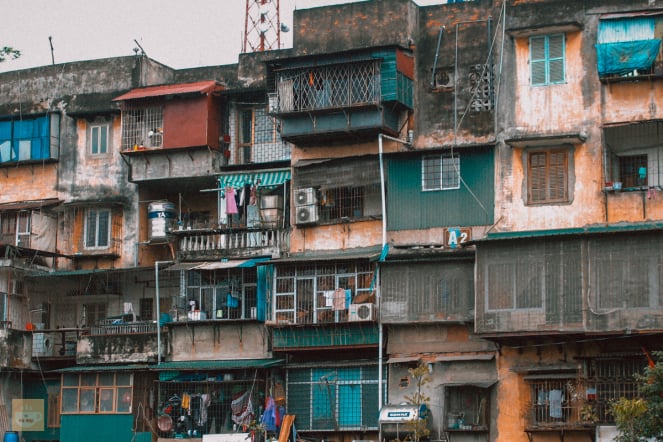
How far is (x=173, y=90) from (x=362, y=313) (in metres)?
9.12

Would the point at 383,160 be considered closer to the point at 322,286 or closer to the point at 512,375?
the point at 322,286

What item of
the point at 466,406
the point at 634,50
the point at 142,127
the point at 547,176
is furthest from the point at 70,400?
the point at 634,50

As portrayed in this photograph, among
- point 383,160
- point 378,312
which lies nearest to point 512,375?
point 378,312

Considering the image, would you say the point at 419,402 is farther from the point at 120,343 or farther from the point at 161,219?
the point at 161,219

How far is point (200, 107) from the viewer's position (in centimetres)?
3919

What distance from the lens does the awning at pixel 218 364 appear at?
36031 millimetres

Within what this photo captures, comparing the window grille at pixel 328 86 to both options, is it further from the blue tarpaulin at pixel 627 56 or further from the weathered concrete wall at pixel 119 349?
the weathered concrete wall at pixel 119 349

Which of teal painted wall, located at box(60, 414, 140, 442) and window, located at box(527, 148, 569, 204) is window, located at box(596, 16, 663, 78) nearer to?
window, located at box(527, 148, 569, 204)

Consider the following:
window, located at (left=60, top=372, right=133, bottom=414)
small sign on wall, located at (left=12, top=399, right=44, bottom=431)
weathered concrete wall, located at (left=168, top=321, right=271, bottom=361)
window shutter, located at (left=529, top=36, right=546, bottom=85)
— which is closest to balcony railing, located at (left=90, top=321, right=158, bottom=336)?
weathered concrete wall, located at (left=168, top=321, right=271, bottom=361)

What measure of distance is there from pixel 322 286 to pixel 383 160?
3.49m

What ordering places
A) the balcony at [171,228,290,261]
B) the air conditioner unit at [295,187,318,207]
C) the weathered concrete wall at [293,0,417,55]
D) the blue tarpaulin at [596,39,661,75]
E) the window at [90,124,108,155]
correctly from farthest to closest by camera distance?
the window at [90,124,108,155], the balcony at [171,228,290,261], the air conditioner unit at [295,187,318,207], the weathered concrete wall at [293,0,417,55], the blue tarpaulin at [596,39,661,75]

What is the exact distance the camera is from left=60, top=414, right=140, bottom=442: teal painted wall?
37.8 metres

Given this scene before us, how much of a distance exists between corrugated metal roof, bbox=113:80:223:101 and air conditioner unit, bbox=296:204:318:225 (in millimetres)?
4803

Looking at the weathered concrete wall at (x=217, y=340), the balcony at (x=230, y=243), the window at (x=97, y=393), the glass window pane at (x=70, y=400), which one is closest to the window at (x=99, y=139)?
the balcony at (x=230, y=243)
